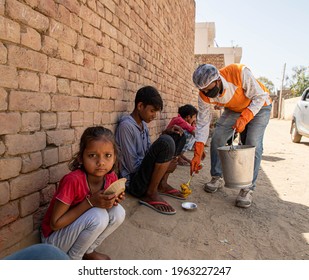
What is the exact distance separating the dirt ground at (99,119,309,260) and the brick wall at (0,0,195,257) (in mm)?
724

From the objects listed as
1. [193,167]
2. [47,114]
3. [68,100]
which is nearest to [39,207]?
[47,114]

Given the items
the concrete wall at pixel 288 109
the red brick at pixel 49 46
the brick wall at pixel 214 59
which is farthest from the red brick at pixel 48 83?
the concrete wall at pixel 288 109

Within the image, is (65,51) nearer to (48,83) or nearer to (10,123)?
(48,83)

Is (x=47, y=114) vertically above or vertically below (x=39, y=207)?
above

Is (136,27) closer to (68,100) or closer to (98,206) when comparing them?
(68,100)

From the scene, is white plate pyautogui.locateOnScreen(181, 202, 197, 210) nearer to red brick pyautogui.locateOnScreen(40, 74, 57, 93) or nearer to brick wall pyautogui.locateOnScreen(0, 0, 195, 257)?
brick wall pyautogui.locateOnScreen(0, 0, 195, 257)

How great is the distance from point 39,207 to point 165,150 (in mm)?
1213

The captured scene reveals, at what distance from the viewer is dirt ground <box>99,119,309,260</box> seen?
2.17m

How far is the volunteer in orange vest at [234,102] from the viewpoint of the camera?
290cm

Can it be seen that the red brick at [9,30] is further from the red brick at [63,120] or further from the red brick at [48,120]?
the red brick at [63,120]

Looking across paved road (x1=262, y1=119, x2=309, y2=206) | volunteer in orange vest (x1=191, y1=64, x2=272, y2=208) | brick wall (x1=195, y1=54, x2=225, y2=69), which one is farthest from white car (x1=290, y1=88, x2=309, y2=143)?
volunteer in orange vest (x1=191, y1=64, x2=272, y2=208)

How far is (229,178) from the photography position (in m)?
2.89

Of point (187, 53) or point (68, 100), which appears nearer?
point (68, 100)

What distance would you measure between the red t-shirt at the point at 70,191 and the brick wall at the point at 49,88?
0.17 m
